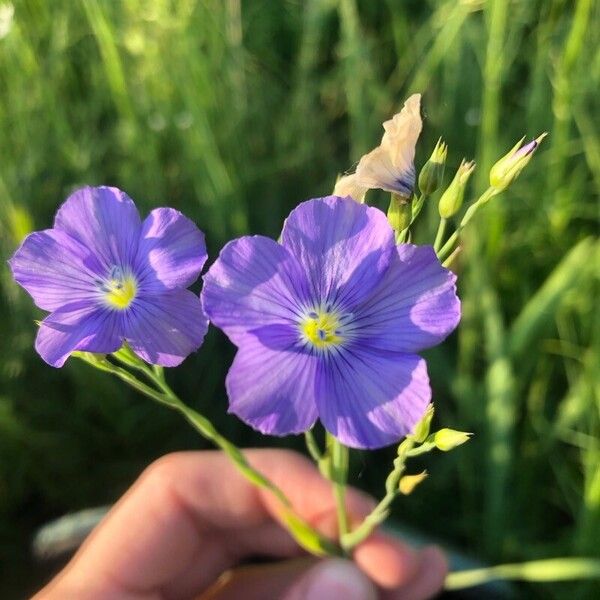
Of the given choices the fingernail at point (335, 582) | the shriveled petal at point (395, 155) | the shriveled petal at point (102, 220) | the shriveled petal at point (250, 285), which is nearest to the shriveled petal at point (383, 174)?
the shriveled petal at point (395, 155)

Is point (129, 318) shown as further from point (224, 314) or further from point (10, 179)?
point (10, 179)

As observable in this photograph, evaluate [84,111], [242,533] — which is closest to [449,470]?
[242,533]

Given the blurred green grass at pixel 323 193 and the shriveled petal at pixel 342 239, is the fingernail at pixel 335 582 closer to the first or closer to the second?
the blurred green grass at pixel 323 193

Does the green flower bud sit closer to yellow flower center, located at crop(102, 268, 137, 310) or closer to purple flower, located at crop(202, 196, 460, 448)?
purple flower, located at crop(202, 196, 460, 448)

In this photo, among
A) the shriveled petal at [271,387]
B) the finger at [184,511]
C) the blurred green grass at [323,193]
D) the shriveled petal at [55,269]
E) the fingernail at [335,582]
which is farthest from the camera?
the blurred green grass at [323,193]

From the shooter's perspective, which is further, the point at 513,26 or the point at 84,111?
the point at 84,111

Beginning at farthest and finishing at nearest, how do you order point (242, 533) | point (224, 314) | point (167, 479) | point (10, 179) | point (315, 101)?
point (315, 101) < point (10, 179) < point (242, 533) < point (167, 479) < point (224, 314)
